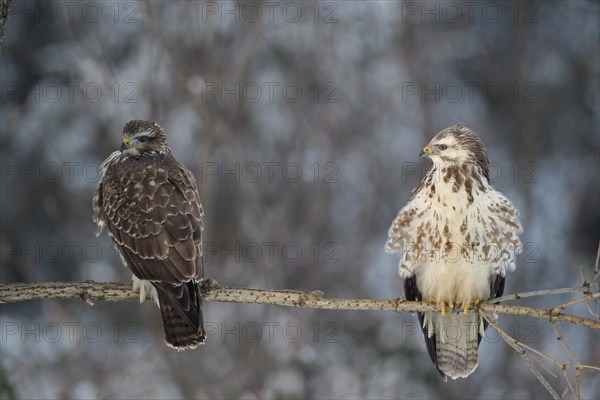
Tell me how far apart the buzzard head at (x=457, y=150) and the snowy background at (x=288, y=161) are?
5393mm

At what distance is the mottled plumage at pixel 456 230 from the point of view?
6.50 metres

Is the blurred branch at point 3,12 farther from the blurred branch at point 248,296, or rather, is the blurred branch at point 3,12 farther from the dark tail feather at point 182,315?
the dark tail feather at point 182,315

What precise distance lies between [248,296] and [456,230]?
64.9 inches

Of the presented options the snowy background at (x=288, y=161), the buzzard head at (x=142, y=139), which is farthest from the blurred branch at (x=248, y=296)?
the snowy background at (x=288, y=161)

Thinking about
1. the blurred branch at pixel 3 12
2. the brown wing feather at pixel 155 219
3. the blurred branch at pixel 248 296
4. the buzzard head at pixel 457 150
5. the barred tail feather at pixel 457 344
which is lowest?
the barred tail feather at pixel 457 344

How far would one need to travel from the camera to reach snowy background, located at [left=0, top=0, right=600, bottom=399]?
43.0ft

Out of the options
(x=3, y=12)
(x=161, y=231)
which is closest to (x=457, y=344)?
(x=161, y=231)

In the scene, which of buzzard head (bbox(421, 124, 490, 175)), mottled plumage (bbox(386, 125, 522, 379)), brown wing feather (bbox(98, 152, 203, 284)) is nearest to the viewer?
brown wing feather (bbox(98, 152, 203, 284))

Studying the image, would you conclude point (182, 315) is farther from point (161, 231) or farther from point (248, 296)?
point (248, 296)

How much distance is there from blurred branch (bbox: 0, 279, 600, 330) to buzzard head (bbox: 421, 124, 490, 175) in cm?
114

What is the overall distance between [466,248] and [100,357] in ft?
24.0

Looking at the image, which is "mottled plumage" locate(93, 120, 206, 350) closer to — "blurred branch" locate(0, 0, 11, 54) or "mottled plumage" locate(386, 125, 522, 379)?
"mottled plumage" locate(386, 125, 522, 379)

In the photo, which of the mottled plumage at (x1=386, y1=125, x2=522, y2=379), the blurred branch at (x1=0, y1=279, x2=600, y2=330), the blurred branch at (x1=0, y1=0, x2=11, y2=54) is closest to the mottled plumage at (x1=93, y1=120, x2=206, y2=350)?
Answer: the blurred branch at (x1=0, y1=279, x2=600, y2=330)

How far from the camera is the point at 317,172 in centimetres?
1592
